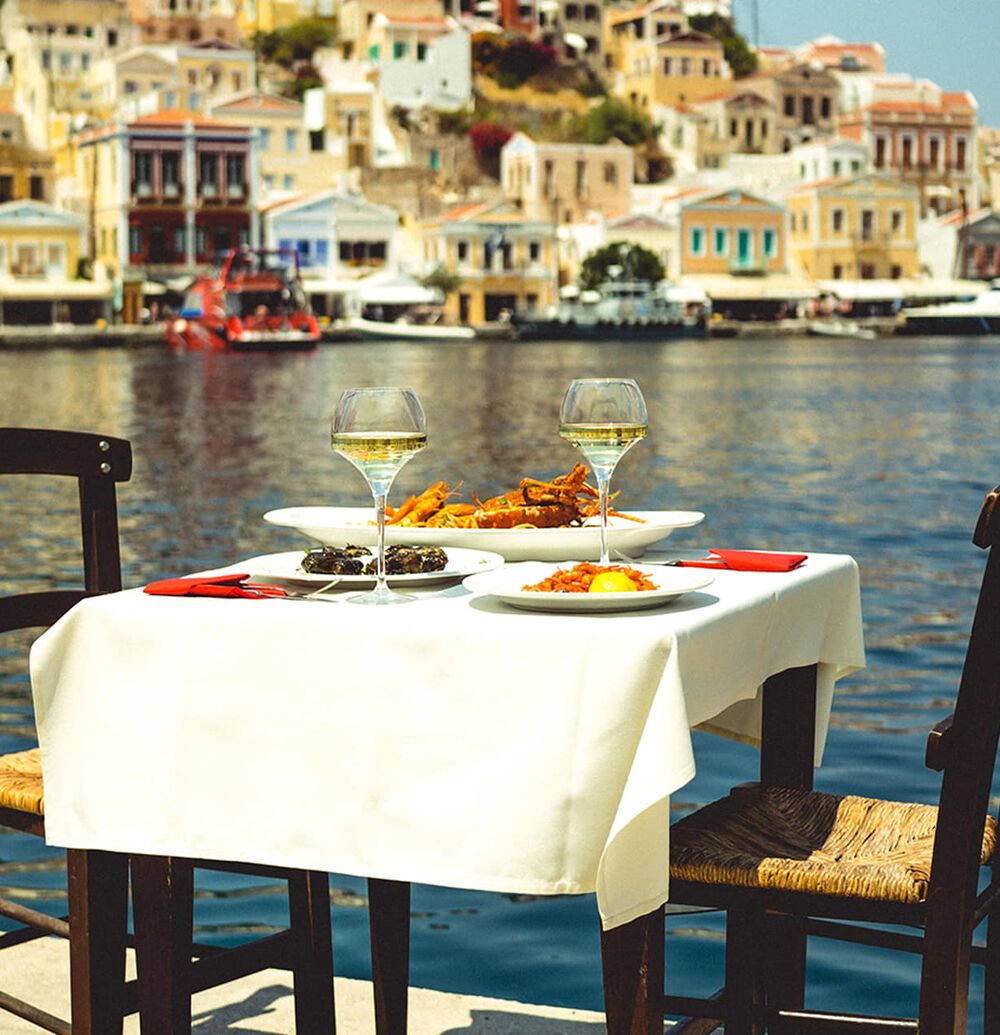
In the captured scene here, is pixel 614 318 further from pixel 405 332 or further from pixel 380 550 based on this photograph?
pixel 380 550

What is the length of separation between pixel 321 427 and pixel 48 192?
50.7 m

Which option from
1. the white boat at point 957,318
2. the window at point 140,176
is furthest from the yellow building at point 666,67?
the window at point 140,176

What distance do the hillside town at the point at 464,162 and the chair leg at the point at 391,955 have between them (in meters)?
58.8

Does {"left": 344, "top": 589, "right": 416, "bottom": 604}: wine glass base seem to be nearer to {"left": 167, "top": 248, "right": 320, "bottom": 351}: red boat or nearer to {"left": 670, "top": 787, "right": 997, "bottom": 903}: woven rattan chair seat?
{"left": 670, "top": 787, "right": 997, "bottom": 903}: woven rattan chair seat

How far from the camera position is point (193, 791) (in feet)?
7.86

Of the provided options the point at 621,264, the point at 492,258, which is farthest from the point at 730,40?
the point at 492,258

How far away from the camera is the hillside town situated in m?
67.0

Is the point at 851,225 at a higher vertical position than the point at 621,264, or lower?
higher

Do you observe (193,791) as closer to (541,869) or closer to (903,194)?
(541,869)

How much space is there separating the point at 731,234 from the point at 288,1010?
72922 millimetres

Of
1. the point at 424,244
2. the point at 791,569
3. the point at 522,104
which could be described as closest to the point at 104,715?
the point at 791,569

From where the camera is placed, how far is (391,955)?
2.72 meters

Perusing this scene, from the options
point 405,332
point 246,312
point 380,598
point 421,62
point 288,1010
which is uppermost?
point 421,62

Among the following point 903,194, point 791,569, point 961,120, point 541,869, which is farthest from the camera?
point 961,120
